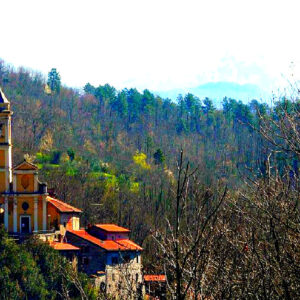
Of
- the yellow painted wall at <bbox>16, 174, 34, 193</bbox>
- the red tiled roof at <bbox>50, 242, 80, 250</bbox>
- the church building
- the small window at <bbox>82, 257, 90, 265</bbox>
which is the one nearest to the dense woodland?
the church building

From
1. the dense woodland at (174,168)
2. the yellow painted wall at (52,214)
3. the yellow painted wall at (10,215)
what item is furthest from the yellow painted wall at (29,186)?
the dense woodland at (174,168)

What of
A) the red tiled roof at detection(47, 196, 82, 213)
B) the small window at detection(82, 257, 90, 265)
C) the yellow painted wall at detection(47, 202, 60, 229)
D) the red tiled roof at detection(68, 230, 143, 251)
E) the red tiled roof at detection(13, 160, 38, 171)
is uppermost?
the red tiled roof at detection(13, 160, 38, 171)

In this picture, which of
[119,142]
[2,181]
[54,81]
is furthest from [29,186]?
[54,81]

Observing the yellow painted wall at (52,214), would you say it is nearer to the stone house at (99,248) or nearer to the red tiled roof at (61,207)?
the red tiled roof at (61,207)

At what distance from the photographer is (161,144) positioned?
3383 inches

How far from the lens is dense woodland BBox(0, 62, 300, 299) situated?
1116 centimetres

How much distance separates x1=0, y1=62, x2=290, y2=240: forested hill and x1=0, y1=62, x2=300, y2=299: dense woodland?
0.40 ft

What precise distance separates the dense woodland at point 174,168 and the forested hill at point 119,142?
0.12 m

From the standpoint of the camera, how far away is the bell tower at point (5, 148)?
139 feet

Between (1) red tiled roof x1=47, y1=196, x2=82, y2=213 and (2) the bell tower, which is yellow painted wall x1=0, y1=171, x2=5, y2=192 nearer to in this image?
(2) the bell tower

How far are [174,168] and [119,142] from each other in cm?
1577

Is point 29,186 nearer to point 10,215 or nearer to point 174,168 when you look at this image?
point 10,215

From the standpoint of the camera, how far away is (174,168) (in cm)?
7100

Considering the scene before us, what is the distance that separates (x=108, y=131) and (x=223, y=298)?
78.2 m
